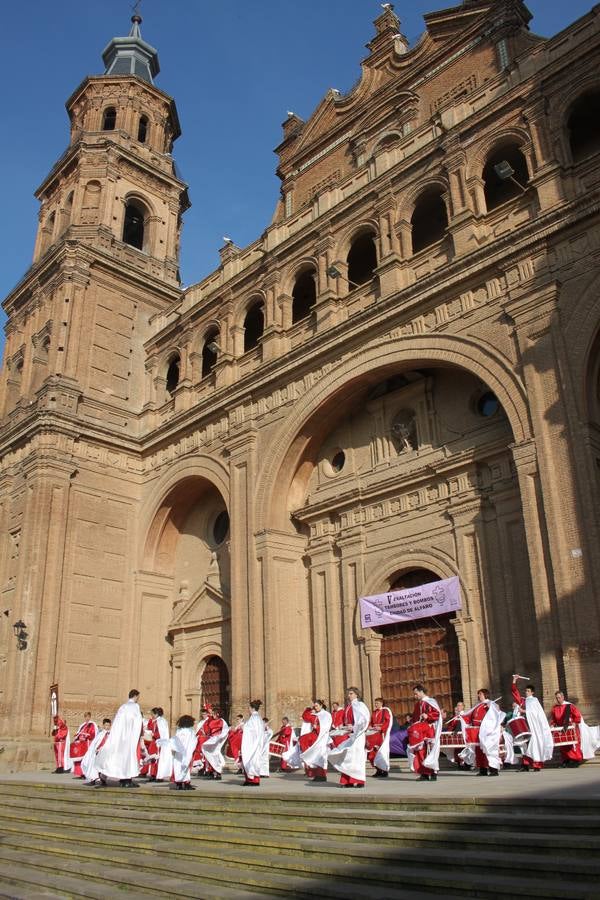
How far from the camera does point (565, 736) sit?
12172 mm

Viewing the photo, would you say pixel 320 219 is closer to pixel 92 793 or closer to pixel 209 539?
pixel 209 539

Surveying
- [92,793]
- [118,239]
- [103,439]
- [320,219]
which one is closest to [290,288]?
[320,219]

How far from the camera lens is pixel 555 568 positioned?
540 inches

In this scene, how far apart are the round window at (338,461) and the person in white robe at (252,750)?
850cm

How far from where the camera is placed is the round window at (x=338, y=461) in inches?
818

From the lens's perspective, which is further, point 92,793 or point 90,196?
point 90,196

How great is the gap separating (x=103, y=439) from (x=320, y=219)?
993 centimetres

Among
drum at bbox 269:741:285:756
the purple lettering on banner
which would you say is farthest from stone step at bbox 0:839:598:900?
the purple lettering on banner

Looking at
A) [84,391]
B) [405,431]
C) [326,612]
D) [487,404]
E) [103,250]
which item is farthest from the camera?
[103,250]

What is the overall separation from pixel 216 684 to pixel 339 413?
8547mm

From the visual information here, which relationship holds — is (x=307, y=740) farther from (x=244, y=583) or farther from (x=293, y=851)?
(x=244, y=583)

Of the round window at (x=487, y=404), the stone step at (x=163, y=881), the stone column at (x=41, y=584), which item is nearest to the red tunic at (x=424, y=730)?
the stone step at (x=163, y=881)

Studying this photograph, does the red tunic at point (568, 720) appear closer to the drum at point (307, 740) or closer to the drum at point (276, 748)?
the drum at point (307, 740)

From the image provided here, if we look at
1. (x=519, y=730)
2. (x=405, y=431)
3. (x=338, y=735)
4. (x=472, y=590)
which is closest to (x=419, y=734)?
(x=338, y=735)
